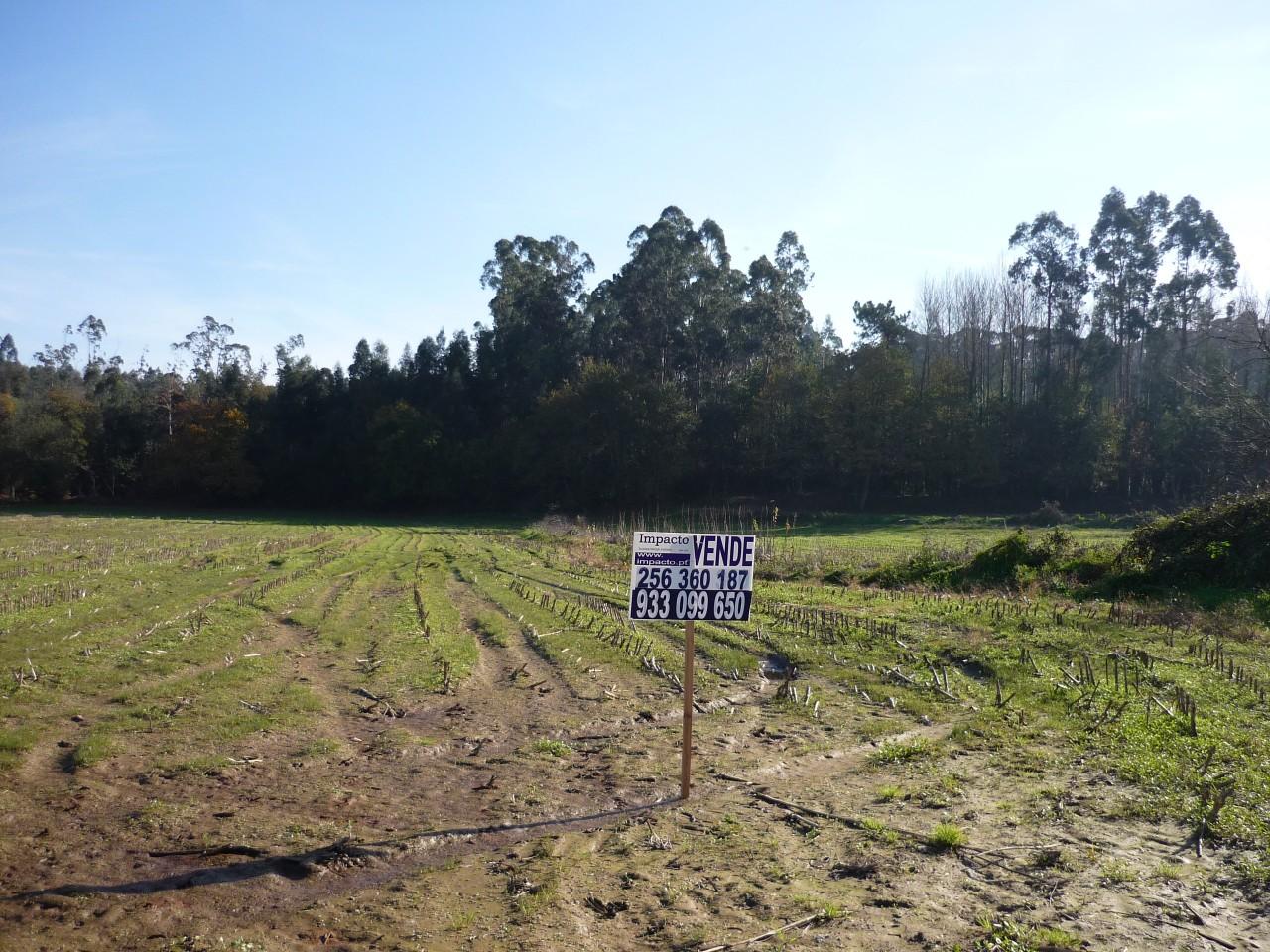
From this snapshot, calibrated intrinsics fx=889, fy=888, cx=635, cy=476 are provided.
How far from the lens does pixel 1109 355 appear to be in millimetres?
74250

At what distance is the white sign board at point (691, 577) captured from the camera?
28.0 ft

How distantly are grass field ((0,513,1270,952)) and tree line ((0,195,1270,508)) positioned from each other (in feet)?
173

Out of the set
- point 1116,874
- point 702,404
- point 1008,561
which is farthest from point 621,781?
point 702,404

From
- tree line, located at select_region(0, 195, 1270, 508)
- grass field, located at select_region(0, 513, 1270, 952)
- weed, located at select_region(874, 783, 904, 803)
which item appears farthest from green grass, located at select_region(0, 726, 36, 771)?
tree line, located at select_region(0, 195, 1270, 508)

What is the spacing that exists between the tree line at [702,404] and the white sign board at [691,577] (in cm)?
6139

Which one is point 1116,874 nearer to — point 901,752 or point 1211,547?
point 901,752

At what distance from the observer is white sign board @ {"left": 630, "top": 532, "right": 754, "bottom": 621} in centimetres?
854

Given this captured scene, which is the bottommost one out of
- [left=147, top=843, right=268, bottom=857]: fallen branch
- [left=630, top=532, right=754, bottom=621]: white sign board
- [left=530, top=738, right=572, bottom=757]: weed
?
[left=530, top=738, right=572, bottom=757]: weed

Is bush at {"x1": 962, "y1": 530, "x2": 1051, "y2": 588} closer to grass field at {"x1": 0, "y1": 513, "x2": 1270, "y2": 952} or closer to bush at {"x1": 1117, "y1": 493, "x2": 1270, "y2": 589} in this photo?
bush at {"x1": 1117, "y1": 493, "x2": 1270, "y2": 589}

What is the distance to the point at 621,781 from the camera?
29.2 ft

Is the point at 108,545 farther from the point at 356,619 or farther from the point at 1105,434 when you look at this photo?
the point at 1105,434

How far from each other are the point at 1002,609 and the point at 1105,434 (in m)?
55.3

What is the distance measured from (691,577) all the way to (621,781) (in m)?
2.20

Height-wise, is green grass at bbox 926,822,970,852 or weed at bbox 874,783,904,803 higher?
green grass at bbox 926,822,970,852
